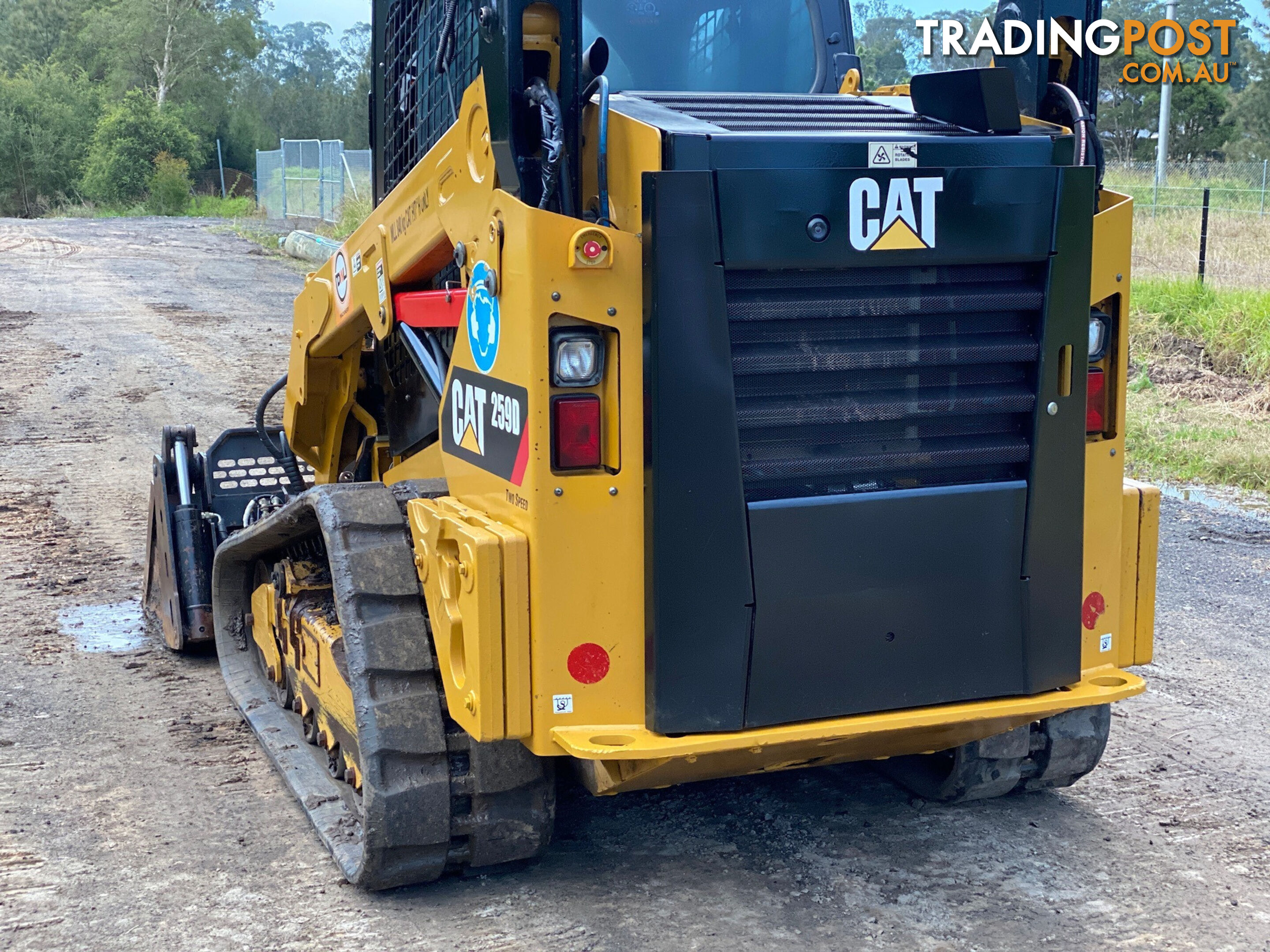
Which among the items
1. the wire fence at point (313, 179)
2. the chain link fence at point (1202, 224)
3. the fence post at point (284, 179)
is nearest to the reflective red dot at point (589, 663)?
the chain link fence at point (1202, 224)

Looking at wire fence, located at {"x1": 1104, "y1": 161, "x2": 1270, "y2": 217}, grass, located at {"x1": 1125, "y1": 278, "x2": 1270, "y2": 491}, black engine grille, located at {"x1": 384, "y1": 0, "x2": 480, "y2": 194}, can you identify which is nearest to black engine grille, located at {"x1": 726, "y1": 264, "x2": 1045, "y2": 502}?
black engine grille, located at {"x1": 384, "y1": 0, "x2": 480, "y2": 194}

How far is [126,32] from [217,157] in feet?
32.9

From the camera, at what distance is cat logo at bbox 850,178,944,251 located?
294 cm

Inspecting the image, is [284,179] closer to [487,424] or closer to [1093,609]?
[487,424]

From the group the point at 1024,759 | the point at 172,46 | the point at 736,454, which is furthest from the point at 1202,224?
the point at 172,46

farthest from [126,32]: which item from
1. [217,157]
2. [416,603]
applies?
[416,603]

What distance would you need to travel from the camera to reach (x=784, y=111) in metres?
3.27

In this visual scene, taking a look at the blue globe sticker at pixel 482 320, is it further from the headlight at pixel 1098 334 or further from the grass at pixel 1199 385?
the grass at pixel 1199 385

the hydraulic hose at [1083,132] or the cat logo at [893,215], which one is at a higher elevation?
the hydraulic hose at [1083,132]

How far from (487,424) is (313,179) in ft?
92.0

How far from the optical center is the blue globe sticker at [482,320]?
3.07 m

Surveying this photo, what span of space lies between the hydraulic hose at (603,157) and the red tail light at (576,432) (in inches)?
15.5

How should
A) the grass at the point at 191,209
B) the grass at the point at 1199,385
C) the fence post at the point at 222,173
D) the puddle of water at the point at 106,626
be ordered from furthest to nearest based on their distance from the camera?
the fence post at the point at 222,173
the grass at the point at 191,209
the grass at the point at 1199,385
the puddle of water at the point at 106,626

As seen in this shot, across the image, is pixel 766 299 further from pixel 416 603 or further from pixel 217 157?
pixel 217 157
